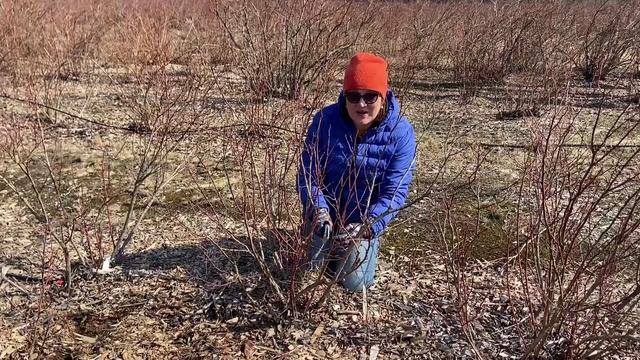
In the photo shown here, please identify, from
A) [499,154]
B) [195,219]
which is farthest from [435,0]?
[195,219]

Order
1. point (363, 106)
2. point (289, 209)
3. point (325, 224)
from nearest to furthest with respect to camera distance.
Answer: point (325, 224) < point (363, 106) < point (289, 209)

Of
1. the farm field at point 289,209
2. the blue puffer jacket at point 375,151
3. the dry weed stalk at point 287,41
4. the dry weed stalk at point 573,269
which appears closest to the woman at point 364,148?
the blue puffer jacket at point 375,151

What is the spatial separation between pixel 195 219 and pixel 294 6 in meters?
2.97

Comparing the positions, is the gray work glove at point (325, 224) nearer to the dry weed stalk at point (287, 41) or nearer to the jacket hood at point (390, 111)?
the jacket hood at point (390, 111)

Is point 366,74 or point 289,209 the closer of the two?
point 366,74

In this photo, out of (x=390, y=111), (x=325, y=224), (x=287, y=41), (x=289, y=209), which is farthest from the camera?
(x=287, y=41)

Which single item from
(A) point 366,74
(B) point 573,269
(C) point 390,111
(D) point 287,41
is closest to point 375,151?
(C) point 390,111

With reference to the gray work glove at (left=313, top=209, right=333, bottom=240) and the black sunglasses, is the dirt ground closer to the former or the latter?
the gray work glove at (left=313, top=209, right=333, bottom=240)

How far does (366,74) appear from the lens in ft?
7.66

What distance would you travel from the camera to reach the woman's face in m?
2.39

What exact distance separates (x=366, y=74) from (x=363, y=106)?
0.15 m

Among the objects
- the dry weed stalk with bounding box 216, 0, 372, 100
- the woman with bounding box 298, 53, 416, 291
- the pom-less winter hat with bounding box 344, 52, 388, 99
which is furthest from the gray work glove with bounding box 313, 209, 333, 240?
the dry weed stalk with bounding box 216, 0, 372, 100

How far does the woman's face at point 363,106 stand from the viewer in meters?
2.39

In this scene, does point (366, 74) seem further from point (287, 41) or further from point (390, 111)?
point (287, 41)
